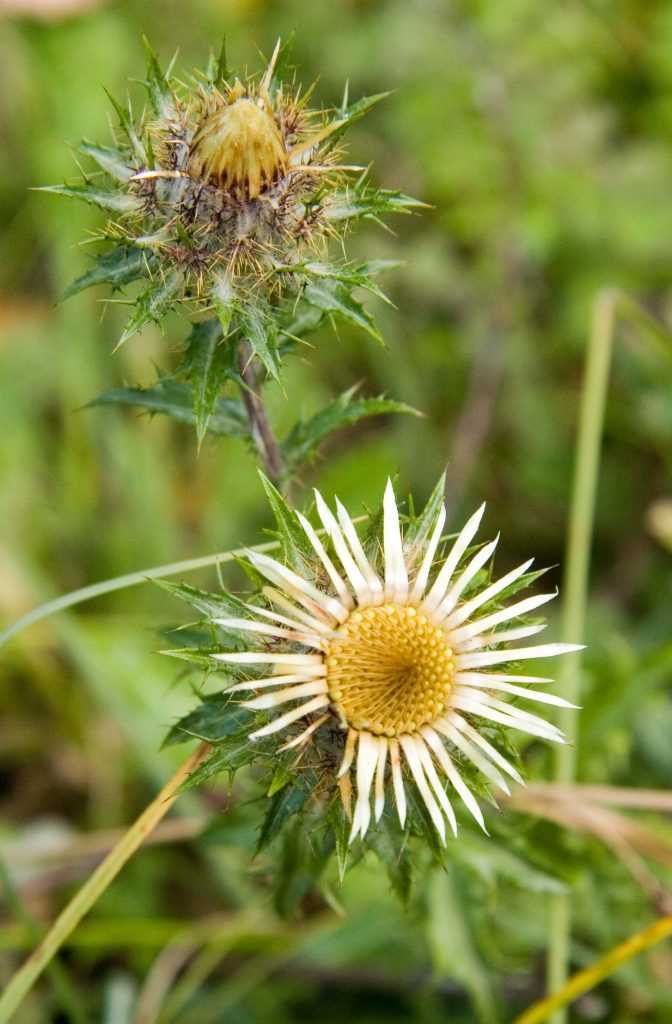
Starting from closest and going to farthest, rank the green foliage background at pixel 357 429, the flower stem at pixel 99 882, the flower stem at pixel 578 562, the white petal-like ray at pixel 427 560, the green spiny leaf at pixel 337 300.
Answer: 1. the white petal-like ray at pixel 427 560
2. the green spiny leaf at pixel 337 300
3. the flower stem at pixel 99 882
4. the flower stem at pixel 578 562
5. the green foliage background at pixel 357 429

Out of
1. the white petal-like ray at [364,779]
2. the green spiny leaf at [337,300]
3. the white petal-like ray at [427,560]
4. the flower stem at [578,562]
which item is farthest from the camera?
the flower stem at [578,562]

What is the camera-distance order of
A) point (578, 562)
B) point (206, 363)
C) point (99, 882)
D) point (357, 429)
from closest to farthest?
1. point (206, 363)
2. point (99, 882)
3. point (578, 562)
4. point (357, 429)

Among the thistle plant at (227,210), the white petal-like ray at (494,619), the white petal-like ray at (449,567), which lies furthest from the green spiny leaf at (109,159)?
the white petal-like ray at (494,619)

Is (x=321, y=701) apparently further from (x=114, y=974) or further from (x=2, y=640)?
(x=114, y=974)

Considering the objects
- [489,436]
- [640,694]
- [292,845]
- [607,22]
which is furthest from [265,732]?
[607,22]

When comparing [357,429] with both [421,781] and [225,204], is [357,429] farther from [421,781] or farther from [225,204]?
[421,781]

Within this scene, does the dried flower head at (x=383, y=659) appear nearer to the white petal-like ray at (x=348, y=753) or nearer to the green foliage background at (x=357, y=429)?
the white petal-like ray at (x=348, y=753)

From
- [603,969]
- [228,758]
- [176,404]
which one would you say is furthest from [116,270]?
[603,969]
